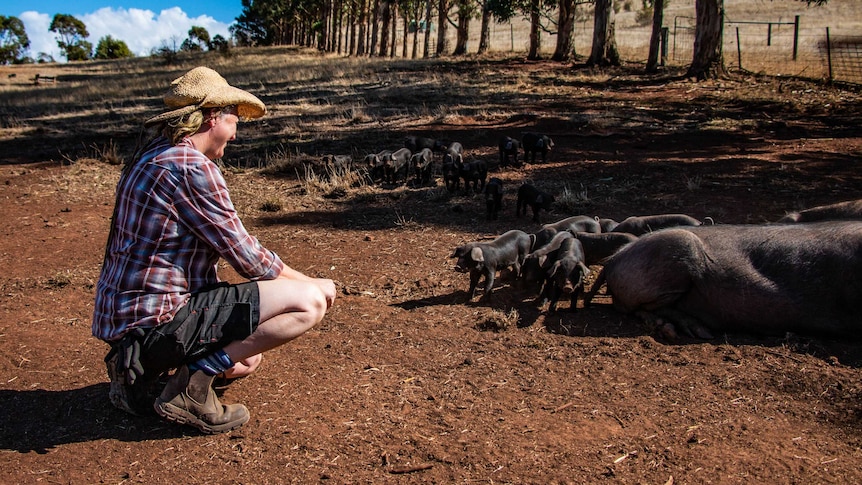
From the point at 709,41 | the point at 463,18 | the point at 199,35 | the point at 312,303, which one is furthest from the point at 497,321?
the point at 199,35

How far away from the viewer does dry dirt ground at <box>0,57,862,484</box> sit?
3.60m

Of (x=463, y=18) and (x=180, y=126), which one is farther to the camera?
(x=463, y=18)

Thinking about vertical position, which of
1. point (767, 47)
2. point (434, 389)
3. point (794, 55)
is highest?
point (767, 47)

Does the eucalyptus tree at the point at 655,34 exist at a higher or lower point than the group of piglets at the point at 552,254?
higher

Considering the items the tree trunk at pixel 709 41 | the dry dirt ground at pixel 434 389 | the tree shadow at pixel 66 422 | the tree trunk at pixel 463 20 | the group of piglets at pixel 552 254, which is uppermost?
the tree trunk at pixel 463 20

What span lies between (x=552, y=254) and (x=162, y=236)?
11.3ft

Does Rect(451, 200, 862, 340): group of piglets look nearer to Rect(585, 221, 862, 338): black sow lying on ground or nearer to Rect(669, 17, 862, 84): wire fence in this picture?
Rect(585, 221, 862, 338): black sow lying on ground

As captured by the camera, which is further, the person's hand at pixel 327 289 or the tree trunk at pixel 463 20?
the tree trunk at pixel 463 20

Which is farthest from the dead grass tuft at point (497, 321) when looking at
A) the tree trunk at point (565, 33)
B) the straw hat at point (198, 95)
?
the tree trunk at point (565, 33)

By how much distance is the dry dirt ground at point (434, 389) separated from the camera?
3.60 meters

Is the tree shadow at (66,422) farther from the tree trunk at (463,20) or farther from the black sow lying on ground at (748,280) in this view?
the tree trunk at (463,20)

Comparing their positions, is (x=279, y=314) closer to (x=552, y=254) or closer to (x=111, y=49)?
(x=552, y=254)

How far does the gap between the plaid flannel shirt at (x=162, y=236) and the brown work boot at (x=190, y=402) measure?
1.22 feet

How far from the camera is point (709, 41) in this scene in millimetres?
20047
